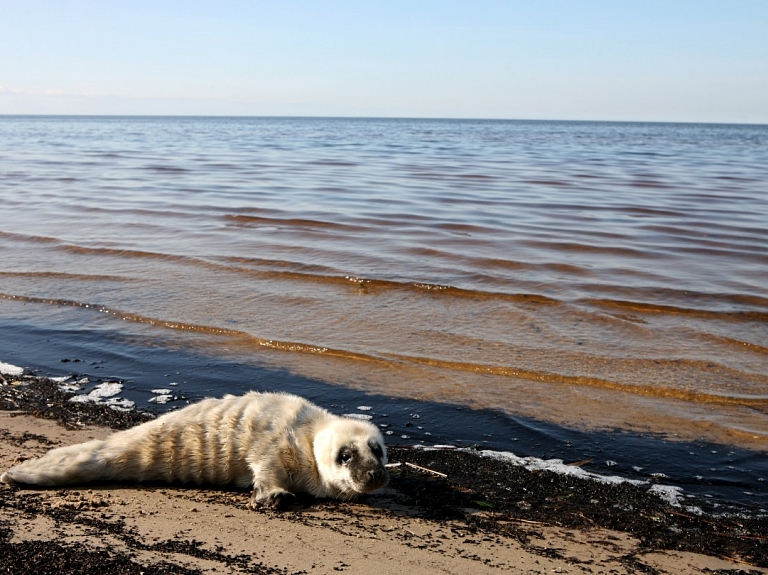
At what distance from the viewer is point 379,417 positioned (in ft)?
21.9

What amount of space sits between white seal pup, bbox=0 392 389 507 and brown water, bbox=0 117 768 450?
218 cm

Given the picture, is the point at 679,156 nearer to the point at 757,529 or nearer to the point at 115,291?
the point at 115,291

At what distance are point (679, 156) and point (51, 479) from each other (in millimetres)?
43346

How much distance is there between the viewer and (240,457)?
5141 mm

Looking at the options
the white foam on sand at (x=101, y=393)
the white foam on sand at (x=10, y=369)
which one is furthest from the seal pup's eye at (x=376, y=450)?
the white foam on sand at (x=10, y=369)

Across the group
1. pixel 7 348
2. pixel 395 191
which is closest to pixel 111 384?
pixel 7 348

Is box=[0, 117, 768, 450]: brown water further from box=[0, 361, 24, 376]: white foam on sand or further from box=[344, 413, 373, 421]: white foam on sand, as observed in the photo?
box=[0, 361, 24, 376]: white foam on sand

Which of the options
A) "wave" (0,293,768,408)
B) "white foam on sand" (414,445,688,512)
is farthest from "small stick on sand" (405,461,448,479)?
"wave" (0,293,768,408)

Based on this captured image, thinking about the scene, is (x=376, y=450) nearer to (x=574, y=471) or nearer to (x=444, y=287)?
(x=574, y=471)

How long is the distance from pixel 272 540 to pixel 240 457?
0.92m

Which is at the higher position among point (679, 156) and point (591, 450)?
point (679, 156)

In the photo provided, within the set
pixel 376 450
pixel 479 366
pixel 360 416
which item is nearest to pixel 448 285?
pixel 479 366

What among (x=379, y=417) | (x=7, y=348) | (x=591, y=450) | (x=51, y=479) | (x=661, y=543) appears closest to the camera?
(x=661, y=543)

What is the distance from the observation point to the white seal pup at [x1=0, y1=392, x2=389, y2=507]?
4938 mm
